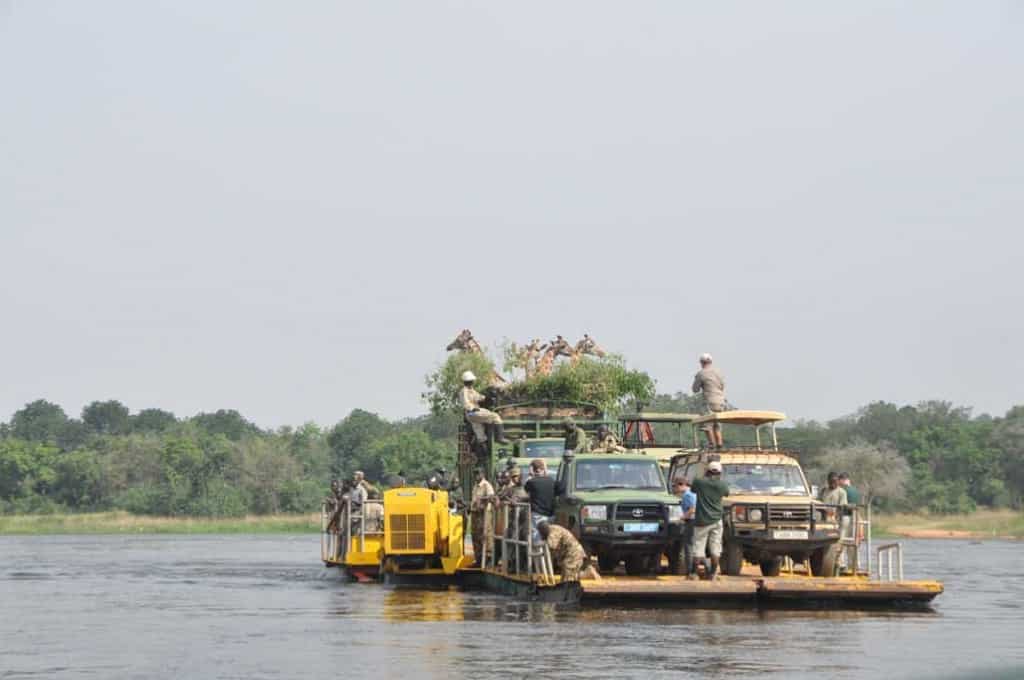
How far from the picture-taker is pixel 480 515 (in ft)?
105

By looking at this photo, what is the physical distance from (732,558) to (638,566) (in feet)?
6.14

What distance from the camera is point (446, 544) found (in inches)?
1266

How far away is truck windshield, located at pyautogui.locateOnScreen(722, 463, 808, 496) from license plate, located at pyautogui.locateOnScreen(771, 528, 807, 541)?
0.83 metres

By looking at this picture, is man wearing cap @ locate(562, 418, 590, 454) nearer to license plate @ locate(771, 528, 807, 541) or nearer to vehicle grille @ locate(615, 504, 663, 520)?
vehicle grille @ locate(615, 504, 663, 520)

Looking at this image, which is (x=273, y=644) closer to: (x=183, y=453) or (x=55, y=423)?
(x=183, y=453)

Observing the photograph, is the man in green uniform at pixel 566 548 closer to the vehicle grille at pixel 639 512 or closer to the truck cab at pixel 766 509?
the vehicle grille at pixel 639 512

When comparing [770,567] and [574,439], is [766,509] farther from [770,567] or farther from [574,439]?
[574,439]

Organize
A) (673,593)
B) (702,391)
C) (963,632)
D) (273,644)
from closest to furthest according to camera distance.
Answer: (273,644) → (963,632) → (673,593) → (702,391)

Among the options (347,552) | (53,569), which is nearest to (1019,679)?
(347,552)

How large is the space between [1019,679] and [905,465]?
87.0m

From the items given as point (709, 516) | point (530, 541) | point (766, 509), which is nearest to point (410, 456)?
point (530, 541)

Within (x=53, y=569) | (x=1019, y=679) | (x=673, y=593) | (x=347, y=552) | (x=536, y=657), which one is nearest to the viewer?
(x=1019, y=679)

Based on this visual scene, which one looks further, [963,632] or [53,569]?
[53,569]

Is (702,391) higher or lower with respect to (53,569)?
higher
